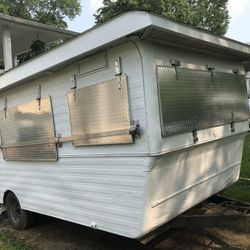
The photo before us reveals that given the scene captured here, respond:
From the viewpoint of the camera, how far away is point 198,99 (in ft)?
16.5

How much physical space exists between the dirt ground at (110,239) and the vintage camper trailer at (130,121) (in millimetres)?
559

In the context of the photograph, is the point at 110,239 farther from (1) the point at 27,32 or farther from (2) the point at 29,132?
(1) the point at 27,32

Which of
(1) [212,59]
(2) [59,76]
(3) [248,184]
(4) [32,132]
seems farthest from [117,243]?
(3) [248,184]

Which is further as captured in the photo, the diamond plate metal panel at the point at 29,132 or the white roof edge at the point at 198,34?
the diamond plate metal panel at the point at 29,132

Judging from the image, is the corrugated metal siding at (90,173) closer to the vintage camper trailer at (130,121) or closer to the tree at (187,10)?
the vintage camper trailer at (130,121)

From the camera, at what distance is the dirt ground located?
5539mm

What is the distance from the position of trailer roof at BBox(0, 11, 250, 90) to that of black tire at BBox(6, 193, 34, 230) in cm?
229

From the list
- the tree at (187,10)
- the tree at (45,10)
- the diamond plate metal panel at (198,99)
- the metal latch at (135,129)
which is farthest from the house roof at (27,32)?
the tree at (45,10)

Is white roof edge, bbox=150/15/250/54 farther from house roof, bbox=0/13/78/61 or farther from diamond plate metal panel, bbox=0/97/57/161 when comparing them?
house roof, bbox=0/13/78/61

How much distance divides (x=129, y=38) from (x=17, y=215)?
425 centimetres

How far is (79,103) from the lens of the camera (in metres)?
5.12

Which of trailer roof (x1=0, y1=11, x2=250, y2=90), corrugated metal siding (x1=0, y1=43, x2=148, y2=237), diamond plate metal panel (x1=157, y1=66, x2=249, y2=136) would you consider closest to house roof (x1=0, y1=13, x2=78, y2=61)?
corrugated metal siding (x1=0, y1=43, x2=148, y2=237)

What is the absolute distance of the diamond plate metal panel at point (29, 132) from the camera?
5758mm

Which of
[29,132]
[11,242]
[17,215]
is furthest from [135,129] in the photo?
[17,215]
